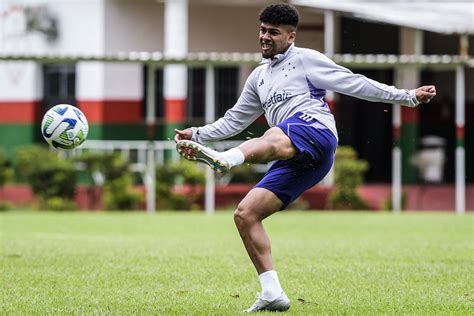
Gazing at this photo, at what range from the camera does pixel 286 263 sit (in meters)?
12.5

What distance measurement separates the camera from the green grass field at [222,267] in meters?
9.05

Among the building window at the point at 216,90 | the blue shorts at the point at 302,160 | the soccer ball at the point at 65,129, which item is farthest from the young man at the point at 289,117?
the building window at the point at 216,90

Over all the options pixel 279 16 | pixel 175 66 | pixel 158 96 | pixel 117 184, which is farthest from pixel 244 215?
pixel 158 96

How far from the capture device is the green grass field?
9.05m

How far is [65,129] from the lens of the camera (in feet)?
31.2

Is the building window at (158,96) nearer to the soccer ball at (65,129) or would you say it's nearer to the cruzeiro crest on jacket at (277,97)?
the soccer ball at (65,129)

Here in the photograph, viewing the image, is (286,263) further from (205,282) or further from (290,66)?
(290,66)

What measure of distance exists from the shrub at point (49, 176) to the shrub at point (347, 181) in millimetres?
5311

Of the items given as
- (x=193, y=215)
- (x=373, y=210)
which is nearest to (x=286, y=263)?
(x=193, y=215)

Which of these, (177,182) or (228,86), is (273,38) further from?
(228,86)

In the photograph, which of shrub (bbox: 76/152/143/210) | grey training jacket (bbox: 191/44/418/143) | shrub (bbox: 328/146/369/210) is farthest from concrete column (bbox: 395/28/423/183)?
grey training jacket (bbox: 191/44/418/143)

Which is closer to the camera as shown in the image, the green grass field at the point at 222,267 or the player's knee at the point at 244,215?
the player's knee at the point at 244,215

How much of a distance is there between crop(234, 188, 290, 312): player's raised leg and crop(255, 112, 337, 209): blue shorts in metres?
0.13

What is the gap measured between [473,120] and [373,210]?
440 centimetres
